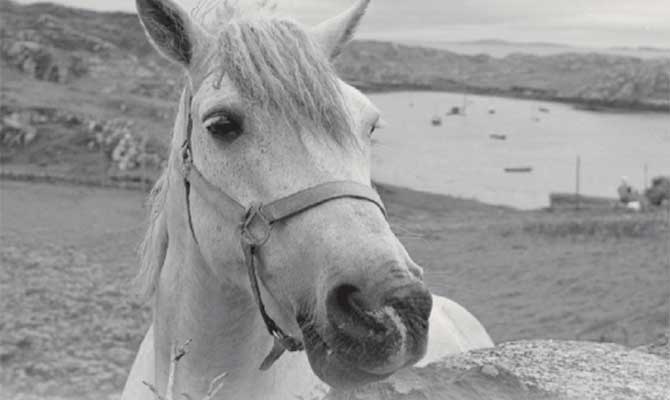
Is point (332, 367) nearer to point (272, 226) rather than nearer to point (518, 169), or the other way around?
point (272, 226)

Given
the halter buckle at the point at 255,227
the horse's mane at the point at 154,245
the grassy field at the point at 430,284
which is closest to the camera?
the halter buckle at the point at 255,227

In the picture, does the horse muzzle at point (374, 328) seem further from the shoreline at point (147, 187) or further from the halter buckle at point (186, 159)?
the shoreline at point (147, 187)

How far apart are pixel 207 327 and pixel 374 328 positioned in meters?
1.26

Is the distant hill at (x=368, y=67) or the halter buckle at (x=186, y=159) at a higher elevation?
the halter buckle at (x=186, y=159)

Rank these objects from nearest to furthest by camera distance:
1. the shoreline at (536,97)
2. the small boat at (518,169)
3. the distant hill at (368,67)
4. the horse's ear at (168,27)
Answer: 1. the horse's ear at (168,27)
2. the small boat at (518,169)
3. the distant hill at (368,67)
4. the shoreline at (536,97)

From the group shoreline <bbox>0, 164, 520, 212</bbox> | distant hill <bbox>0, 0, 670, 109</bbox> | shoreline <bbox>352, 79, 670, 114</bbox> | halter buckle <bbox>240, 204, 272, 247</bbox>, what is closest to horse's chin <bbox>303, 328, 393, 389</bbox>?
halter buckle <bbox>240, 204, 272, 247</bbox>

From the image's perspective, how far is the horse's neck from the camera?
3.13m

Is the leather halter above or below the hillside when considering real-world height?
above

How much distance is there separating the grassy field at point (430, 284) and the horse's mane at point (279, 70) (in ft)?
2.53

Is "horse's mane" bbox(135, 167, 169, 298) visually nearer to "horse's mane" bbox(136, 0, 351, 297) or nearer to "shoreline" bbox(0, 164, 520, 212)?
"horse's mane" bbox(136, 0, 351, 297)

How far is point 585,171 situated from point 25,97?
4691 centimetres

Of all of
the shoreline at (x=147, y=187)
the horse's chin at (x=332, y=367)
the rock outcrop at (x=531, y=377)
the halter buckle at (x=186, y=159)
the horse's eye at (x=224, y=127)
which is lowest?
the shoreline at (x=147, y=187)

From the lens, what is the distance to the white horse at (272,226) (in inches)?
85.5

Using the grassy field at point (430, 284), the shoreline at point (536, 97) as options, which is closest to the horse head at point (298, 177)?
the grassy field at point (430, 284)
